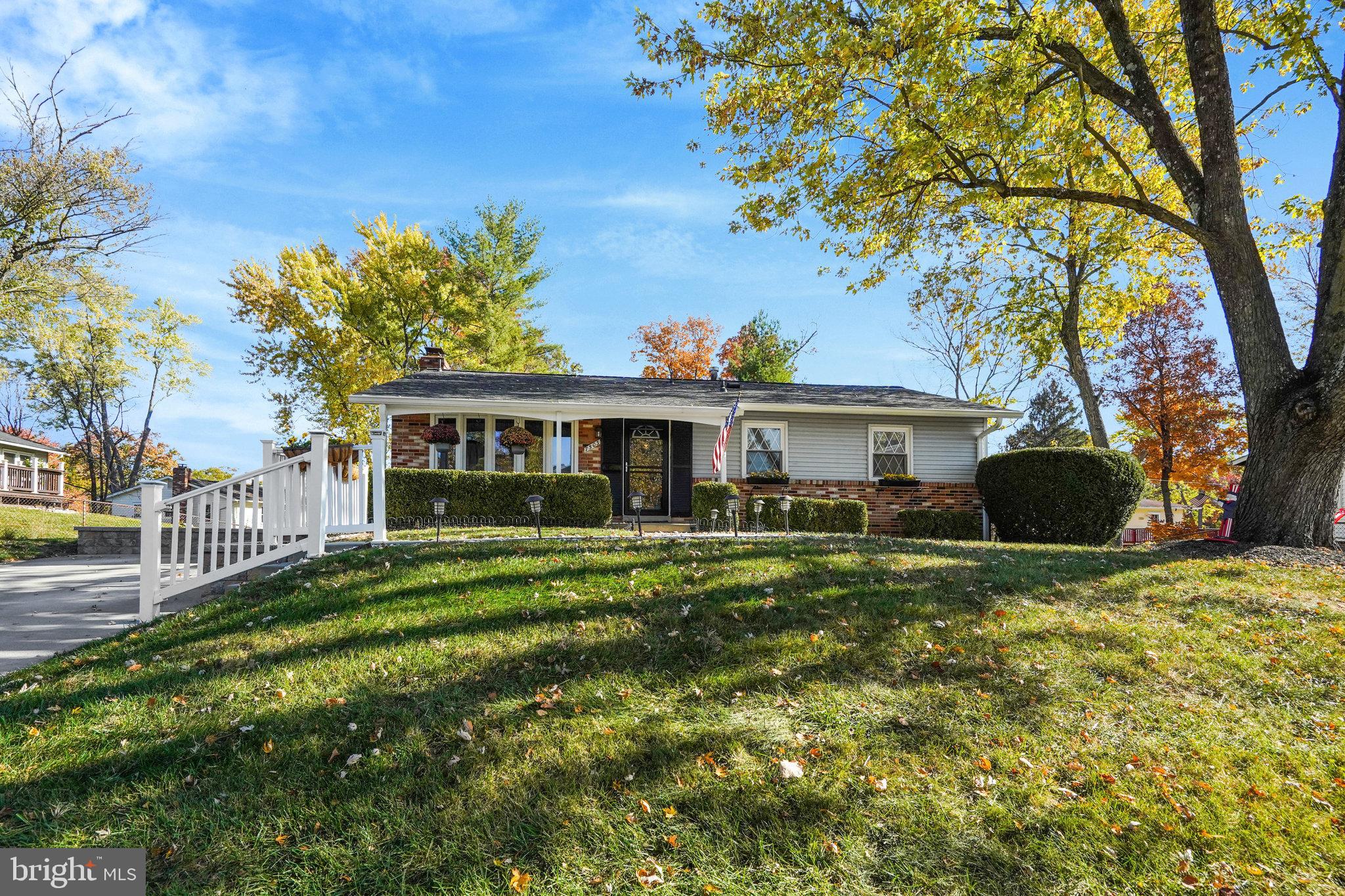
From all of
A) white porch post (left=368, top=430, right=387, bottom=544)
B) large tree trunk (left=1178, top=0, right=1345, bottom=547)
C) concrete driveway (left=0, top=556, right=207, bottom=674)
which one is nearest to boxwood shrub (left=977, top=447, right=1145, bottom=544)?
large tree trunk (left=1178, top=0, right=1345, bottom=547)

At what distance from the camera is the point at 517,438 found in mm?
13703

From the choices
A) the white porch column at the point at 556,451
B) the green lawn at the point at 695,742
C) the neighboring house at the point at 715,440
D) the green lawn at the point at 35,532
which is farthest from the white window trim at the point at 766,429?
the green lawn at the point at 35,532

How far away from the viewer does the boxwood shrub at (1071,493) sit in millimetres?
11328

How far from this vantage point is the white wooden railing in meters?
5.83

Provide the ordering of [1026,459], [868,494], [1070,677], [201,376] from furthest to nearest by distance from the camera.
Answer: [201,376] → [868,494] → [1026,459] → [1070,677]

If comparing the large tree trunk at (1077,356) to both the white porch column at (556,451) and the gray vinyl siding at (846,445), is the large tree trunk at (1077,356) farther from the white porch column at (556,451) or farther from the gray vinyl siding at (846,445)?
the white porch column at (556,451)

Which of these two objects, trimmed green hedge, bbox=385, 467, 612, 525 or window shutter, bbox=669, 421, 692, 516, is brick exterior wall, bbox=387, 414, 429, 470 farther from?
window shutter, bbox=669, 421, 692, 516

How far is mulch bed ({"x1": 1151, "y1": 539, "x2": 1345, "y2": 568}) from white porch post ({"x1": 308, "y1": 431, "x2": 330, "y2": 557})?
393 inches

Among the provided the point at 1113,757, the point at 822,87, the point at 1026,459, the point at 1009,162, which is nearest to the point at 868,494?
the point at 1026,459

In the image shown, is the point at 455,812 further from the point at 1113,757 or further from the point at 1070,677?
the point at 1070,677

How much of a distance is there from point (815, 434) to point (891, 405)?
1924 millimetres

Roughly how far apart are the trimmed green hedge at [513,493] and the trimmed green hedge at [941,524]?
7.11 m

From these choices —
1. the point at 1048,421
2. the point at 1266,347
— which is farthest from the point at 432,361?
the point at 1048,421

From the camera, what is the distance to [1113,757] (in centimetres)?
337
